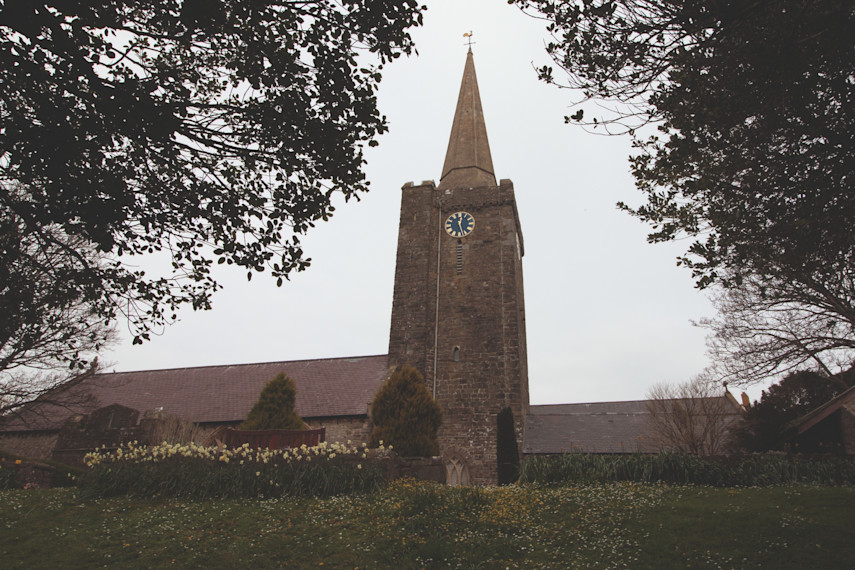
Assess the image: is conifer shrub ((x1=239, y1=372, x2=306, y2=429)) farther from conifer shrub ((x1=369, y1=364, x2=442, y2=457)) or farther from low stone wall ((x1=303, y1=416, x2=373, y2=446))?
conifer shrub ((x1=369, y1=364, x2=442, y2=457))

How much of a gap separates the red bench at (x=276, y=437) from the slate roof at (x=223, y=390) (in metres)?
7.01

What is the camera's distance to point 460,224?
91.0 feet

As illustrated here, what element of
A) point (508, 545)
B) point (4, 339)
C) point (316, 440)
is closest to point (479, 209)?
point (316, 440)

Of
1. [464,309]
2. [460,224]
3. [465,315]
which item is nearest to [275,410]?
[465,315]

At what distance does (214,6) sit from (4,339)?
505cm

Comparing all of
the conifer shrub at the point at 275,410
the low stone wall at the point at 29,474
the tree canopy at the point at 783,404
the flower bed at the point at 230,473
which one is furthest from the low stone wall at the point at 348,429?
the tree canopy at the point at 783,404

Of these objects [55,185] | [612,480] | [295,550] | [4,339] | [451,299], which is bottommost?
[295,550]

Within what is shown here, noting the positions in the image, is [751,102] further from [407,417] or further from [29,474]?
[29,474]

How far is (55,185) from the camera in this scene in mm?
6363

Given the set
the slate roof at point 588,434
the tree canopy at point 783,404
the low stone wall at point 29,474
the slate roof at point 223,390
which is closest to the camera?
the low stone wall at point 29,474

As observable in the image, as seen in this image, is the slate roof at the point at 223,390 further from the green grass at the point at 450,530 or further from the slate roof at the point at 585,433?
the green grass at the point at 450,530

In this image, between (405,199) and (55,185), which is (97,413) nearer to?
(405,199)

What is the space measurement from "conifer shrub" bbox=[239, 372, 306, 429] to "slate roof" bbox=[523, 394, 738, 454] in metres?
9.08

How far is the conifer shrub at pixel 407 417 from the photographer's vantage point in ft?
56.9
